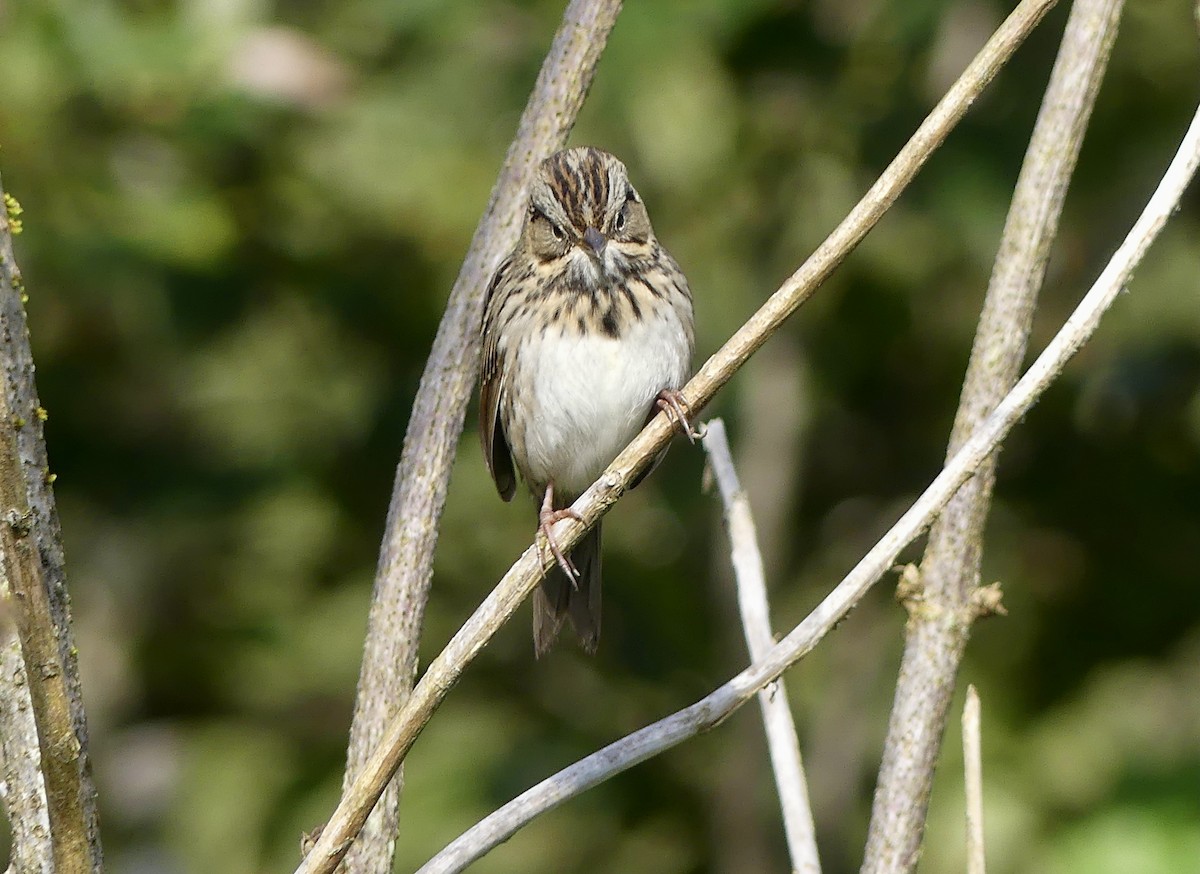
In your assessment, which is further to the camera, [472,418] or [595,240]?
[472,418]

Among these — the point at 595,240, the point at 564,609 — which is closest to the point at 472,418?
the point at 564,609

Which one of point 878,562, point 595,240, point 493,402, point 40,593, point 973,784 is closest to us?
point 40,593

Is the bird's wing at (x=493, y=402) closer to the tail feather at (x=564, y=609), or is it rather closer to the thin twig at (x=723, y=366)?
the tail feather at (x=564, y=609)

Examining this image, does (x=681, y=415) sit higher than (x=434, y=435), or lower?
lower

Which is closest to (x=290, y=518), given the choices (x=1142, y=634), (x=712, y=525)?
(x=712, y=525)

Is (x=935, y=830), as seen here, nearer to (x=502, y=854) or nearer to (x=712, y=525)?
(x=712, y=525)

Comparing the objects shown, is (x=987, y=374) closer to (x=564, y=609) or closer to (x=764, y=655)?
(x=764, y=655)
